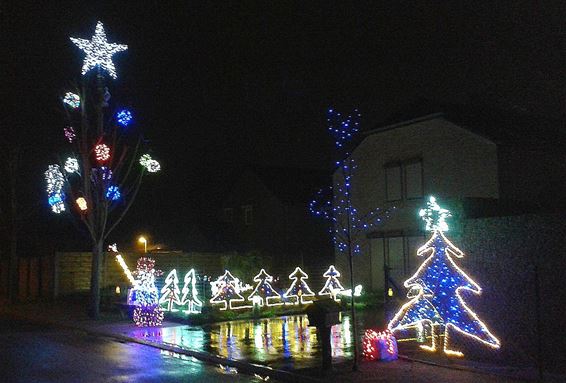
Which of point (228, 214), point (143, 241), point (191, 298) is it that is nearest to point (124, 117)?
point (191, 298)

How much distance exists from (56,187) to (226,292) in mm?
7235

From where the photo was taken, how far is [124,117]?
22469 millimetres

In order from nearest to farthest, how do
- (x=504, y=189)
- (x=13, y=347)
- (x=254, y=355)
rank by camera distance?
(x=254, y=355) → (x=13, y=347) → (x=504, y=189)

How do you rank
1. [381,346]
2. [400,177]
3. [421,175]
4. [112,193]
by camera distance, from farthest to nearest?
[400,177]
[421,175]
[112,193]
[381,346]

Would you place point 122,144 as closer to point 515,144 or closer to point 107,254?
point 107,254

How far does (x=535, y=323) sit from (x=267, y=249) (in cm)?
3100

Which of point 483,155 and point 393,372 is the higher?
point 483,155

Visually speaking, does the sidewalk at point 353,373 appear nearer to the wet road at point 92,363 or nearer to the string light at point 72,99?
the wet road at point 92,363

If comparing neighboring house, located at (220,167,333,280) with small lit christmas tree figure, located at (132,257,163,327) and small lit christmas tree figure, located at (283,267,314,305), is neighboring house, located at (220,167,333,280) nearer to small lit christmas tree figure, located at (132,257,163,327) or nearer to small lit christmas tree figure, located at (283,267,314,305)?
small lit christmas tree figure, located at (283,267,314,305)

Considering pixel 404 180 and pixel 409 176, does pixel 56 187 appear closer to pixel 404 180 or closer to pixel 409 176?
pixel 404 180

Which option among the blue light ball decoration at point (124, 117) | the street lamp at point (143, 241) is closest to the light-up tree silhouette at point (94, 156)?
the blue light ball decoration at point (124, 117)

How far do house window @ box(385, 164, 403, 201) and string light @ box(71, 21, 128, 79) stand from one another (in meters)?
12.0

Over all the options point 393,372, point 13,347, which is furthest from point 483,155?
point 13,347

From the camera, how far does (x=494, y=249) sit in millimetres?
11492
